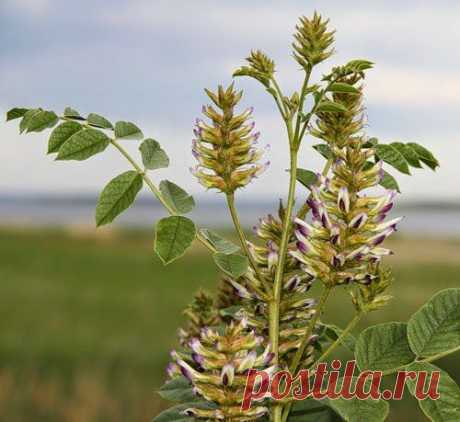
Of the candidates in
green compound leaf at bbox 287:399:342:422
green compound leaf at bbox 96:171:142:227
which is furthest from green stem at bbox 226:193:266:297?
green compound leaf at bbox 287:399:342:422

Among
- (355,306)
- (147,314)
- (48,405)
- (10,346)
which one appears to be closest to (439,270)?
(147,314)

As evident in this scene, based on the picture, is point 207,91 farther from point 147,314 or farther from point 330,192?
point 147,314

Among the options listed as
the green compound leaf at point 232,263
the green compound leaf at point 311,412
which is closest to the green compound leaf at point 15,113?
the green compound leaf at point 232,263

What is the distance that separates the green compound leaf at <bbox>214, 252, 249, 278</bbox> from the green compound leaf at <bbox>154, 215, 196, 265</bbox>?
0.26ft

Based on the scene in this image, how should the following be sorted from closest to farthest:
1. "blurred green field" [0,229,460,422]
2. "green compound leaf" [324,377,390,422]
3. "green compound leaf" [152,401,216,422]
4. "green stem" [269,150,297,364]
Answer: "green compound leaf" [324,377,390,422], "green stem" [269,150,297,364], "green compound leaf" [152,401,216,422], "blurred green field" [0,229,460,422]

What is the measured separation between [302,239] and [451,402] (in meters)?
0.50

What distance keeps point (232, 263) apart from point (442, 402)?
1.83 feet

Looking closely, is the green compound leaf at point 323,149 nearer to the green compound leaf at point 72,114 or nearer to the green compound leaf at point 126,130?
the green compound leaf at point 126,130

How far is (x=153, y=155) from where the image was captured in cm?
192

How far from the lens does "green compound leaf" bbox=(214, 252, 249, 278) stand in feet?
5.27

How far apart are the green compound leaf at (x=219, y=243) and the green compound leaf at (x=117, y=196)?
0.21 m

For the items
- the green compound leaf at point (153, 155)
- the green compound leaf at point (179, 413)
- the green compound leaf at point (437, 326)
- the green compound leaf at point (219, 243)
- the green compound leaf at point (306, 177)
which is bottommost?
the green compound leaf at point (179, 413)

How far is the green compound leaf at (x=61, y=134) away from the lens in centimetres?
188

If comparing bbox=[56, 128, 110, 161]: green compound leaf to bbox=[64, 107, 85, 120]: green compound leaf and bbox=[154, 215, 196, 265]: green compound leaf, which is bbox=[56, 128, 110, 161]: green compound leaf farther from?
bbox=[154, 215, 196, 265]: green compound leaf
